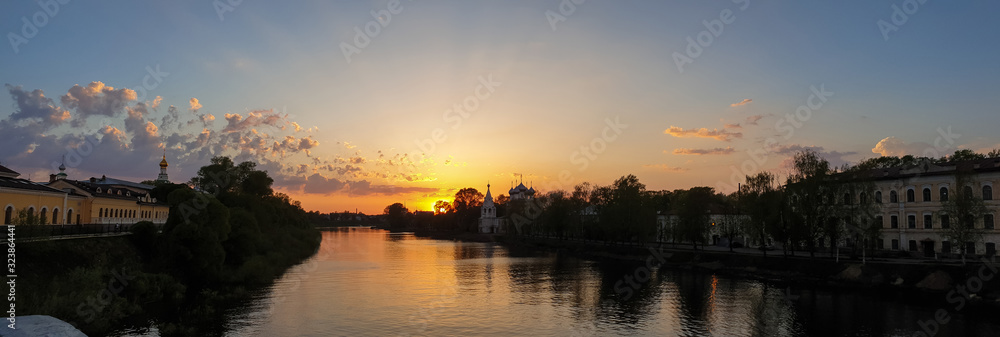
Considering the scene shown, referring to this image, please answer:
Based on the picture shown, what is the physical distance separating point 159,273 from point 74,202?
23.9 m

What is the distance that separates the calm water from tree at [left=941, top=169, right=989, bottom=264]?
12.6m

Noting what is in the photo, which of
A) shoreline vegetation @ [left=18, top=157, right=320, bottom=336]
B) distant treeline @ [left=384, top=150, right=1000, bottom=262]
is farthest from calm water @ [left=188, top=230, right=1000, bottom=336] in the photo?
distant treeline @ [left=384, top=150, right=1000, bottom=262]

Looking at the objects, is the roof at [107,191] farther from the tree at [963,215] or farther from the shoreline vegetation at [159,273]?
the tree at [963,215]

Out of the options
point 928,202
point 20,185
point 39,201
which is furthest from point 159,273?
point 928,202

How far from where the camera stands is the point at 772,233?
2625 inches

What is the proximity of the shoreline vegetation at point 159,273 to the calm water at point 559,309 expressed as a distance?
282cm

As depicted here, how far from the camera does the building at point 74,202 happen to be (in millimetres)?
47750

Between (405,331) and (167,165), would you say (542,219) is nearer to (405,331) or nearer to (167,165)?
(167,165)

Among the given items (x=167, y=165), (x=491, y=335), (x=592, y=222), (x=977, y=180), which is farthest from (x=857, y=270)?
(x=167, y=165)

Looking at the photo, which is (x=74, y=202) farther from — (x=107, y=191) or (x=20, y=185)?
(x=107, y=191)

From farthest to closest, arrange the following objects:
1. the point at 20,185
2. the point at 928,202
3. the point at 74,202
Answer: the point at 928,202 < the point at 74,202 < the point at 20,185

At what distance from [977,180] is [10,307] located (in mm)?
76195

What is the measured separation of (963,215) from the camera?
53.8 meters

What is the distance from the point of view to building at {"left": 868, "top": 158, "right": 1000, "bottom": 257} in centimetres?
5569
